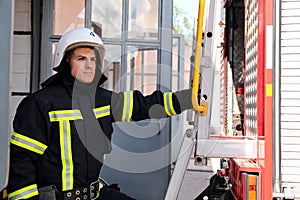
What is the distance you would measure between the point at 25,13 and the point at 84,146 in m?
2.93

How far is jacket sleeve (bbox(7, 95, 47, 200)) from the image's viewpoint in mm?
2553

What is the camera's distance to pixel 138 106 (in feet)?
10.1

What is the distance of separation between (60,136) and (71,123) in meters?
0.11

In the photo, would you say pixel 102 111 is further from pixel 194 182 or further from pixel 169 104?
pixel 194 182

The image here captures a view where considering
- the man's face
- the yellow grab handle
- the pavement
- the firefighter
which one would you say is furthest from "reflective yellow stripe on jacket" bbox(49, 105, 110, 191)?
the pavement

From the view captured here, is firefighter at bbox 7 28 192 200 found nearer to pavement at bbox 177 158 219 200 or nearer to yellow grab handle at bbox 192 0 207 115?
yellow grab handle at bbox 192 0 207 115

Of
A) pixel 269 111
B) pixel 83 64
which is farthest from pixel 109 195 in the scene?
pixel 269 111

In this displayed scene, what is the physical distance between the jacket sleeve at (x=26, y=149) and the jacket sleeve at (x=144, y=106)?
585 millimetres

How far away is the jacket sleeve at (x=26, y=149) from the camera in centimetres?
255

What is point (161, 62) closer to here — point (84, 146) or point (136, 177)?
point (136, 177)

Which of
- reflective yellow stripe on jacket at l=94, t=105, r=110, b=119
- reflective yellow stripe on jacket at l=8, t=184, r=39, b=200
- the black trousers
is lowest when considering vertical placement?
the black trousers

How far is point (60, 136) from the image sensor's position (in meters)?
2.68

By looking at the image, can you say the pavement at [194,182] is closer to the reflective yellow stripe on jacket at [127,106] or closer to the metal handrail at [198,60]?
the reflective yellow stripe on jacket at [127,106]

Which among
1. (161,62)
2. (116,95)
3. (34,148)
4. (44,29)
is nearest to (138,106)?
(116,95)
